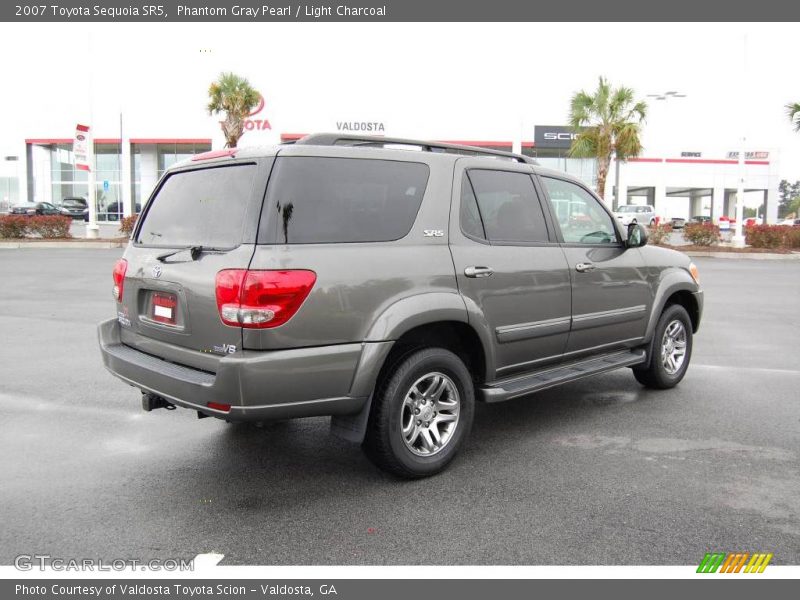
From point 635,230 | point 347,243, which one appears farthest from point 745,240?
point 347,243

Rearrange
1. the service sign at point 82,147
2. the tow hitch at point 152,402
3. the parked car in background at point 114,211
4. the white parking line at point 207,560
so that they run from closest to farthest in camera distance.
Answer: the white parking line at point 207,560 < the tow hitch at point 152,402 < the service sign at point 82,147 < the parked car in background at point 114,211

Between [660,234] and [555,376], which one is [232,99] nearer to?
[660,234]

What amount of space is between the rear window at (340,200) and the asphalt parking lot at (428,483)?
1.47 metres

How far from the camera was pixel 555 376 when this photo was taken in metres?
4.80

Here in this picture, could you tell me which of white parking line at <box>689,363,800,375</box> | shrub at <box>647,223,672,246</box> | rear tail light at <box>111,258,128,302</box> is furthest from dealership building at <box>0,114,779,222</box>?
rear tail light at <box>111,258,128,302</box>

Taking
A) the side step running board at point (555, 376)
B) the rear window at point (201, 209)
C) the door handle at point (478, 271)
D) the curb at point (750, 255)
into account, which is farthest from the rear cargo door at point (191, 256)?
the curb at point (750, 255)

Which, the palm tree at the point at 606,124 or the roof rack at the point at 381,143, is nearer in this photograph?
the roof rack at the point at 381,143

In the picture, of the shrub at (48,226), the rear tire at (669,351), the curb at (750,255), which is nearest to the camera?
the rear tire at (669,351)

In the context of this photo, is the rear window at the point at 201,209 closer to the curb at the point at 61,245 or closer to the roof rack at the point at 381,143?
the roof rack at the point at 381,143

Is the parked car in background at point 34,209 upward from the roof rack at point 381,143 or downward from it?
upward

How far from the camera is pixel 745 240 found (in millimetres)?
27031

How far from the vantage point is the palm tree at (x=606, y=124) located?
27578 millimetres

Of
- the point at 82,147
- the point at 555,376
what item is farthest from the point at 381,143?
the point at 82,147
